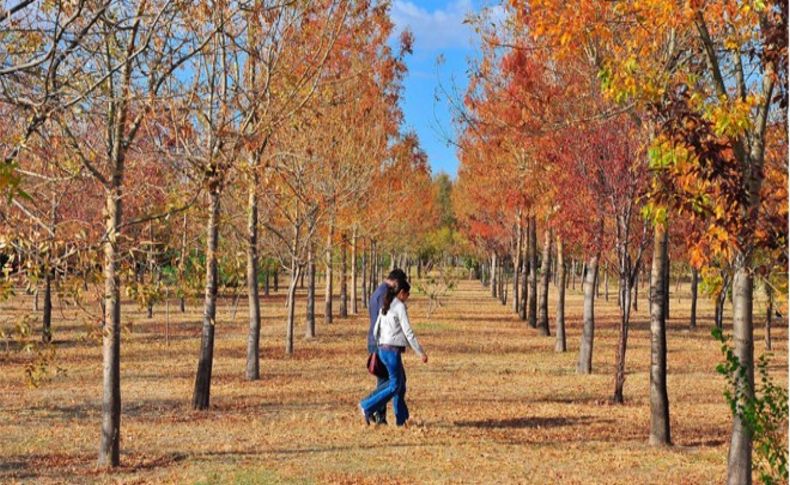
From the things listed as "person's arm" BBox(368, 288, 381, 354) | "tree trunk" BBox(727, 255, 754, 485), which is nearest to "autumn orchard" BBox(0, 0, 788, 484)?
"tree trunk" BBox(727, 255, 754, 485)

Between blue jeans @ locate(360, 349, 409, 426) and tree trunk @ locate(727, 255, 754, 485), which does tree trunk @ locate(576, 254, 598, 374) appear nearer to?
blue jeans @ locate(360, 349, 409, 426)

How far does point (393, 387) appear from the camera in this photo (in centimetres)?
1119

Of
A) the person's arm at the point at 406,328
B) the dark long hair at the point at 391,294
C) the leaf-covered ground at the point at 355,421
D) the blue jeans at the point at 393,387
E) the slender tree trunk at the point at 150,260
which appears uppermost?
the slender tree trunk at the point at 150,260

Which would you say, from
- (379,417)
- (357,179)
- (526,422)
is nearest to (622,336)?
(526,422)

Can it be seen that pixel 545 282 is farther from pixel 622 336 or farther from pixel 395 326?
pixel 395 326

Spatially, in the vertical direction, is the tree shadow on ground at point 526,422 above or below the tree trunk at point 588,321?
below

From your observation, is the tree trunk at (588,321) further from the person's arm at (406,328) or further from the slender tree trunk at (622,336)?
the person's arm at (406,328)

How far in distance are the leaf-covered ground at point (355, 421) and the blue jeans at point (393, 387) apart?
0.30 m

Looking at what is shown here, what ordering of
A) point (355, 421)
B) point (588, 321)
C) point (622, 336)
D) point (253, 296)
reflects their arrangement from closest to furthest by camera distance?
1. point (355, 421)
2. point (622, 336)
3. point (253, 296)
4. point (588, 321)

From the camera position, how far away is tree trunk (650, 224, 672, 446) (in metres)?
10.7

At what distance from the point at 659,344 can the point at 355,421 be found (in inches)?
170

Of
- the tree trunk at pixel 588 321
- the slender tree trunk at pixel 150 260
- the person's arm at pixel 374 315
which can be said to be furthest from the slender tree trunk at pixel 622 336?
the slender tree trunk at pixel 150 260

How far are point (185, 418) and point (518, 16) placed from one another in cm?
752

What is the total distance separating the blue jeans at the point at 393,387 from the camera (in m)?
11.2
